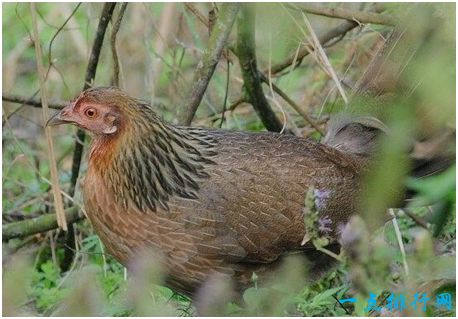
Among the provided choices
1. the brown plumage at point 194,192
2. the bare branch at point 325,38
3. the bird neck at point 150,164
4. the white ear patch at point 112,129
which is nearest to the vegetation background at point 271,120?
the bare branch at point 325,38

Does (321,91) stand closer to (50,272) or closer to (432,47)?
(50,272)

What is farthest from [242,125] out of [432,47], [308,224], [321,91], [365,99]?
[432,47]

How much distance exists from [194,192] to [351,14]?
1.25 metres

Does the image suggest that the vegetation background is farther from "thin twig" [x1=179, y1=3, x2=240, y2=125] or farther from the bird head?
the bird head

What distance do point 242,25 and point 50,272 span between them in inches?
59.2

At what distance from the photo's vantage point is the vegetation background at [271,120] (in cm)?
140

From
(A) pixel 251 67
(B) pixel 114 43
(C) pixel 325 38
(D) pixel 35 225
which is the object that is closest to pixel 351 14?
(A) pixel 251 67

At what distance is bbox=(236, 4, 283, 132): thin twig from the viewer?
3.94m

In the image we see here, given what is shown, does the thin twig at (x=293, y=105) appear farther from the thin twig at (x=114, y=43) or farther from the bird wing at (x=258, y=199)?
the bird wing at (x=258, y=199)

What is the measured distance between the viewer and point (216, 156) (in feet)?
10.8

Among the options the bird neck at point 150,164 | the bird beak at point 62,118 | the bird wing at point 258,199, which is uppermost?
the bird beak at point 62,118

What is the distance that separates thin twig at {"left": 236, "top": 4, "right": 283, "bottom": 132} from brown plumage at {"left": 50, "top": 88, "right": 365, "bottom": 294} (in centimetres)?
78

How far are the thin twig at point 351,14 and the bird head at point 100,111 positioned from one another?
1038 millimetres

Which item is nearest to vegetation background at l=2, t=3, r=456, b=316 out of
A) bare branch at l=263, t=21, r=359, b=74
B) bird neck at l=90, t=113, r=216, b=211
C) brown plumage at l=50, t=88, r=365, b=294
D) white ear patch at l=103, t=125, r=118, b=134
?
bare branch at l=263, t=21, r=359, b=74
